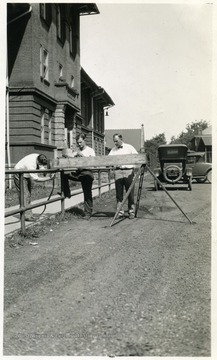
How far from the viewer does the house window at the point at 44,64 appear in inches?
669

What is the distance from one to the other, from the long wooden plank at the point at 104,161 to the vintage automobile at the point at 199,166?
44.5ft

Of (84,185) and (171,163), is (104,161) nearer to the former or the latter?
(84,185)

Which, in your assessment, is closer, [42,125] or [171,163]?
[171,163]

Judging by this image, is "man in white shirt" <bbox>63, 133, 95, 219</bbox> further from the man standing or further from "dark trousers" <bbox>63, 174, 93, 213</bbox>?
the man standing

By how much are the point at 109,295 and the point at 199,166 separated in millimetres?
17461

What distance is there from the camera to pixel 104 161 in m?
6.78

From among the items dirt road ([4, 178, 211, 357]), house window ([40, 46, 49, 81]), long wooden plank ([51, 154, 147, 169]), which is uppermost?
house window ([40, 46, 49, 81])

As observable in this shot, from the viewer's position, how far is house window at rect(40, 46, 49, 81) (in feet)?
55.8

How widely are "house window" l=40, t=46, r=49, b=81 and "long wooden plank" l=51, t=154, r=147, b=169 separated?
36.7ft

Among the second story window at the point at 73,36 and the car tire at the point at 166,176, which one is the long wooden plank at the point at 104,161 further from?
the second story window at the point at 73,36

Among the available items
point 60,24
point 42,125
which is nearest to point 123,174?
point 42,125

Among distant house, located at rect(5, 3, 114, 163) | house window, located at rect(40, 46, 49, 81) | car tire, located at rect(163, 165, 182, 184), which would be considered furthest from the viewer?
house window, located at rect(40, 46, 49, 81)

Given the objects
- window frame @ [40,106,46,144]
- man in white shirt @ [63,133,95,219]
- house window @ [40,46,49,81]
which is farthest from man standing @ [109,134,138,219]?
house window @ [40,46,49,81]

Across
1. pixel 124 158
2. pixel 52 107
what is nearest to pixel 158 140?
pixel 52 107
